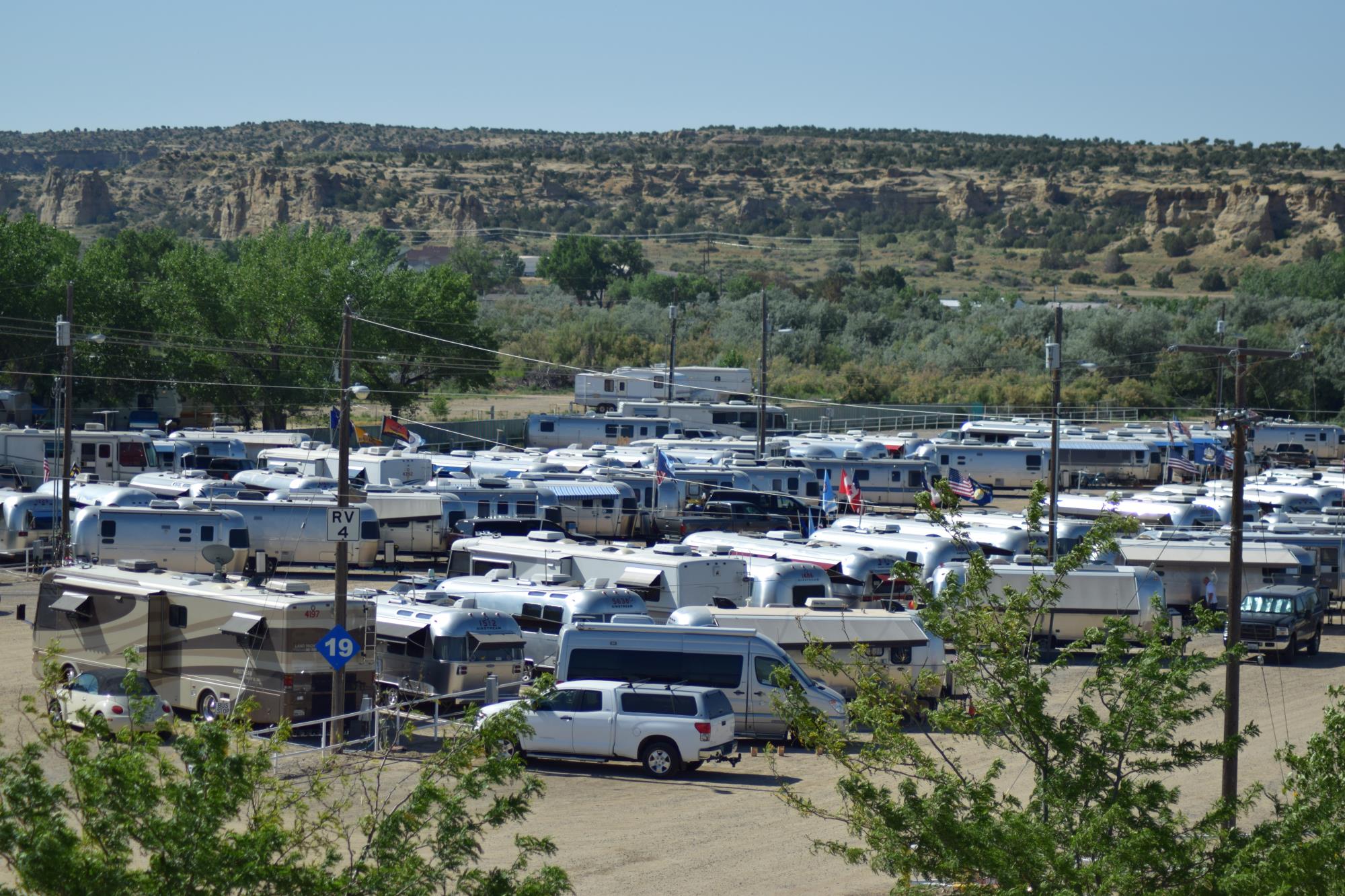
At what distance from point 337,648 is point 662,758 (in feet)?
15.0

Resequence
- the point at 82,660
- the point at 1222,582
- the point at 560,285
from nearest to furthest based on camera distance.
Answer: the point at 82,660 → the point at 1222,582 → the point at 560,285

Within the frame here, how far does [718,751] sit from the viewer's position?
1975cm

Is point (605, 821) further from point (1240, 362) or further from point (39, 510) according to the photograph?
point (39, 510)

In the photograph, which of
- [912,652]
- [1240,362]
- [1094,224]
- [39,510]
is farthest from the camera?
[1094,224]

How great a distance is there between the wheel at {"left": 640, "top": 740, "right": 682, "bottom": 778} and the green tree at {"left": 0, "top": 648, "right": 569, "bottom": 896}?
10.2m

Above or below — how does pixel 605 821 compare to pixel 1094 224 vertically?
below

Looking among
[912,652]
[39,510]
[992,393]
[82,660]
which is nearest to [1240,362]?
[912,652]

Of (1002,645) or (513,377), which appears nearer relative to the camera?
(1002,645)

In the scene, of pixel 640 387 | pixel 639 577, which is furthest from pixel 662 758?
pixel 640 387

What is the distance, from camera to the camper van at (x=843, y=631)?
23.6 meters

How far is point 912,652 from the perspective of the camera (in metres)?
23.9

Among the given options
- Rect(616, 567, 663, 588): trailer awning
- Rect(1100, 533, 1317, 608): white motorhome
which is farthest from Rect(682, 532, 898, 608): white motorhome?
Rect(1100, 533, 1317, 608): white motorhome

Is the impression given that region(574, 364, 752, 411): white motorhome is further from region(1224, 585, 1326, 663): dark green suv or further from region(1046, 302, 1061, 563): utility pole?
region(1224, 585, 1326, 663): dark green suv

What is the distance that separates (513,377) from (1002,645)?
74382 mm
